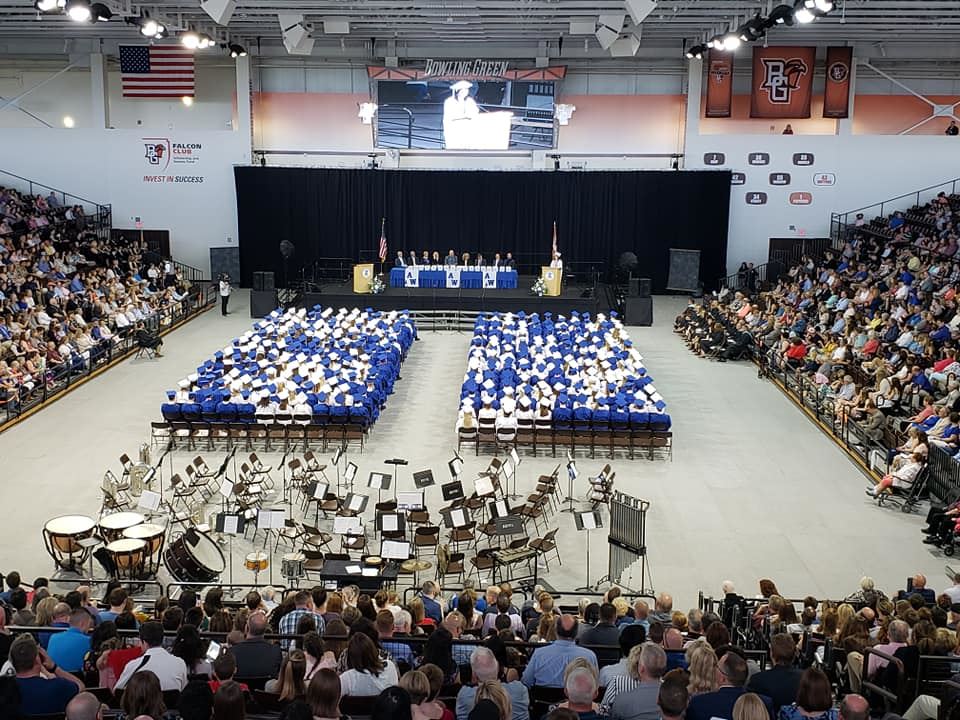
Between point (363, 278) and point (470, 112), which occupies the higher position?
point (470, 112)

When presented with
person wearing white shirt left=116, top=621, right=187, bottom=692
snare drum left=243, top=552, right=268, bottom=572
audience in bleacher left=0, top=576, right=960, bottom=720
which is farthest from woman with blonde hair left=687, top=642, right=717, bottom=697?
snare drum left=243, top=552, right=268, bottom=572

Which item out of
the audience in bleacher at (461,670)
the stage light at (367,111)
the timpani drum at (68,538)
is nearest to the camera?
the audience in bleacher at (461,670)

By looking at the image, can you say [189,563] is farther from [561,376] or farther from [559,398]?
[561,376]

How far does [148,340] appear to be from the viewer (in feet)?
85.7

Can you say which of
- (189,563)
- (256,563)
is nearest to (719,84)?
(256,563)

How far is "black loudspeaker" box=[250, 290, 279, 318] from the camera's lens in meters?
32.1

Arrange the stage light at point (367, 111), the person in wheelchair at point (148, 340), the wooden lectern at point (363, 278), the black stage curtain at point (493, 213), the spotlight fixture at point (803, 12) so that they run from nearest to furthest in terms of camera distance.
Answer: the spotlight fixture at point (803, 12)
the person in wheelchair at point (148, 340)
the wooden lectern at point (363, 278)
the stage light at point (367, 111)
the black stage curtain at point (493, 213)

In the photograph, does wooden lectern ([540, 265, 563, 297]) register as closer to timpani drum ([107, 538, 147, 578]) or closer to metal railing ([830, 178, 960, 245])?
metal railing ([830, 178, 960, 245])

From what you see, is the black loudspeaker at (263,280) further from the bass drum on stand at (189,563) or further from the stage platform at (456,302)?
the bass drum on stand at (189,563)

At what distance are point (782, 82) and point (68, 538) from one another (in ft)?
96.8

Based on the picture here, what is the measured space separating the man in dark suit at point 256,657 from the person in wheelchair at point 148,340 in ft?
63.5

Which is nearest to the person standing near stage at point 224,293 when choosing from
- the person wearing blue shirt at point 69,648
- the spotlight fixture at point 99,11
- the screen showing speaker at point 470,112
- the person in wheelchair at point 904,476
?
the screen showing speaker at point 470,112

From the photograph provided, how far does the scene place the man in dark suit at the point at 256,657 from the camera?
25.5 ft

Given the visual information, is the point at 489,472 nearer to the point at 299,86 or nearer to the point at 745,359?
the point at 745,359
